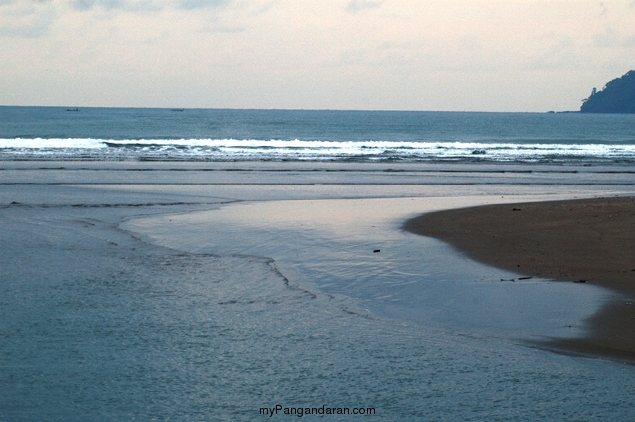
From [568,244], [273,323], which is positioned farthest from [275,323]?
[568,244]

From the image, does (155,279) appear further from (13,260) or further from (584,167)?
(584,167)

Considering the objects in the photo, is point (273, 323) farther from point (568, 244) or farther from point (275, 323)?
point (568, 244)

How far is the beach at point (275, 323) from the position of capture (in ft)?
16.6

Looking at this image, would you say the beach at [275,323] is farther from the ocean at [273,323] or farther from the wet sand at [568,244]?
the wet sand at [568,244]

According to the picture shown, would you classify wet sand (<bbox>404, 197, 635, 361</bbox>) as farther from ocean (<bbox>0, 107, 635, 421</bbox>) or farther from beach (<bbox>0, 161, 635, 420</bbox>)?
ocean (<bbox>0, 107, 635, 421</bbox>)

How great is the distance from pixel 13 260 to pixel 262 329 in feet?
15.4

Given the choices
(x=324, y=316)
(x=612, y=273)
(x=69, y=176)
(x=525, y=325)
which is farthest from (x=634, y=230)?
(x=69, y=176)

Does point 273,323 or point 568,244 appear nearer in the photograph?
point 273,323

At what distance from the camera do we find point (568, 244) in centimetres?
1096

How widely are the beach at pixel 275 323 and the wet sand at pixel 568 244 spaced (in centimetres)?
18

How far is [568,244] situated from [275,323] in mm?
6135

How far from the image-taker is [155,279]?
336 inches

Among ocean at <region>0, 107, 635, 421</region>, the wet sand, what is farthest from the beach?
the wet sand

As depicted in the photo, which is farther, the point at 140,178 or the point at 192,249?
the point at 140,178
